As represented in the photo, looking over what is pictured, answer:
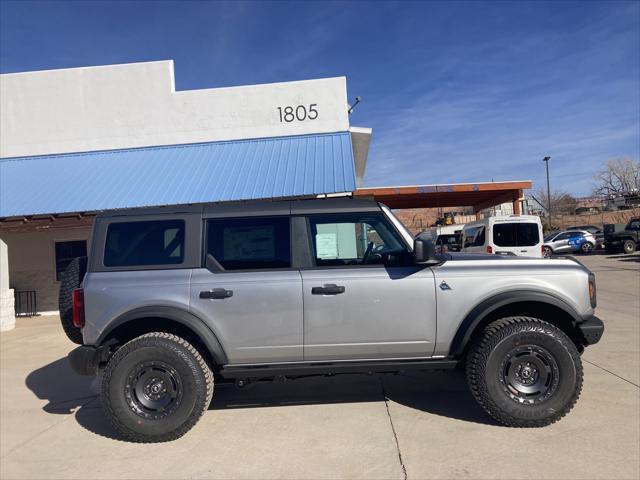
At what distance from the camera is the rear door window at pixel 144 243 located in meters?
4.43

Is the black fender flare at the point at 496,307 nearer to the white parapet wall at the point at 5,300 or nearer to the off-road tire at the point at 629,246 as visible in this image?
the white parapet wall at the point at 5,300

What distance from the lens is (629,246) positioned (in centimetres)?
2569

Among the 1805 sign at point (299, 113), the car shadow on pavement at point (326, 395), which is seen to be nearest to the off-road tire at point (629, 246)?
the 1805 sign at point (299, 113)

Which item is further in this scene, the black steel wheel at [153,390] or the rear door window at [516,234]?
the rear door window at [516,234]

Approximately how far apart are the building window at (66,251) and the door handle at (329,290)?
11.4m

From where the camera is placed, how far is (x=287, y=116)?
12.4 m

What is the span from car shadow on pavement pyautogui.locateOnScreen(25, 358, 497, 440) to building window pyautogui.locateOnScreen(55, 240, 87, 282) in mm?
8169

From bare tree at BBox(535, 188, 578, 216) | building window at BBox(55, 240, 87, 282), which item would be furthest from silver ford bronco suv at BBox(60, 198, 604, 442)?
bare tree at BBox(535, 188, 578, 216)

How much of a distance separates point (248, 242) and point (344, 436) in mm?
1925

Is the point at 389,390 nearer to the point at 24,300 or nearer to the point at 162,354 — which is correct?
the point at 162,354

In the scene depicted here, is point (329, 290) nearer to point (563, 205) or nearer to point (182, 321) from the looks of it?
point (182, 321)

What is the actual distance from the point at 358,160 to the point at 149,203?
6.93 metres

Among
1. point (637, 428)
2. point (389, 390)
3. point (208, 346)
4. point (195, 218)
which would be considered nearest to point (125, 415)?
point (208, 346)

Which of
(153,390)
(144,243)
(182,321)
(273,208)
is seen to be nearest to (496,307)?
(273,208)
